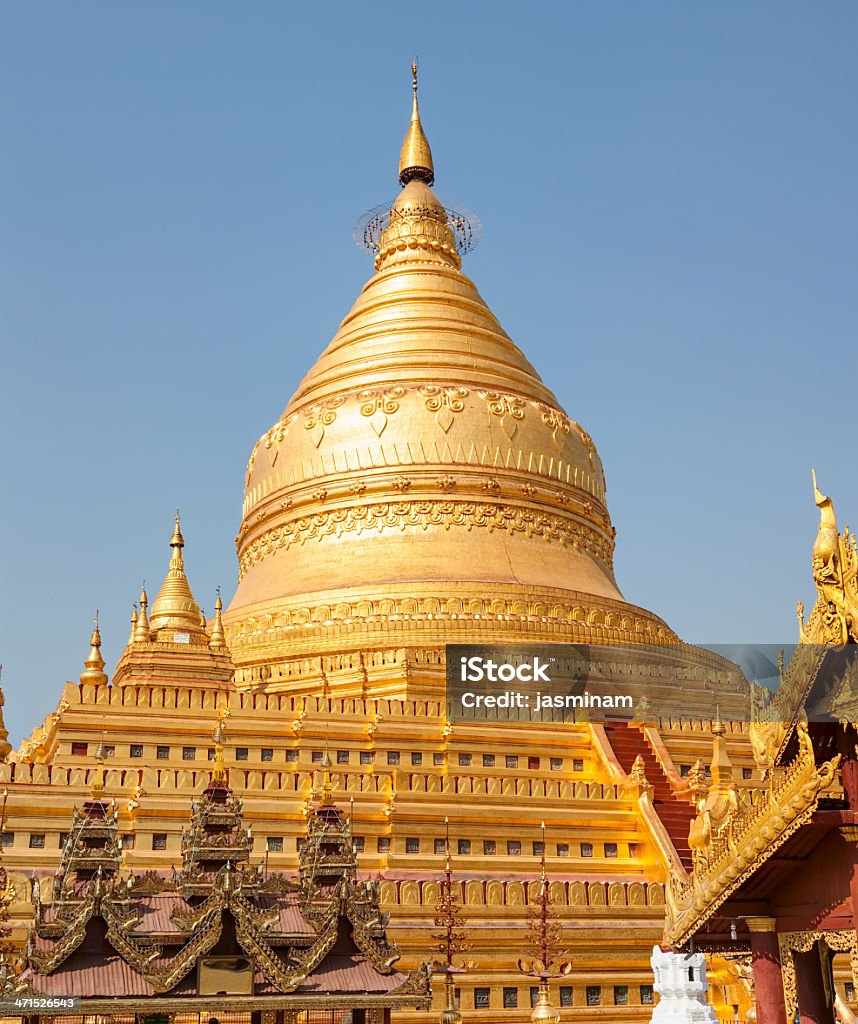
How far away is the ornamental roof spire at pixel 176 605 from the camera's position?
102ft

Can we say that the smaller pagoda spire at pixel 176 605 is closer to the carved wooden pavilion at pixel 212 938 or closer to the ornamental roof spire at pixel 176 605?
the ornamental roof spire at pixel 176 605

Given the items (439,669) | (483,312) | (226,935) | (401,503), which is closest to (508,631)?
(439,669)

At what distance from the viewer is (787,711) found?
30.7 ft

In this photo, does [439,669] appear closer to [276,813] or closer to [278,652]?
[278,652]

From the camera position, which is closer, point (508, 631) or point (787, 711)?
point (787, 711)

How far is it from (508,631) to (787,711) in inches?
749

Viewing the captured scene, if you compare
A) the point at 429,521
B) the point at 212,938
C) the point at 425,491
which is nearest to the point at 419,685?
the point at 429,521

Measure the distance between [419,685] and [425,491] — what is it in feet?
22.1

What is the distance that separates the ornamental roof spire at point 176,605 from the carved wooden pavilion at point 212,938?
1714cm

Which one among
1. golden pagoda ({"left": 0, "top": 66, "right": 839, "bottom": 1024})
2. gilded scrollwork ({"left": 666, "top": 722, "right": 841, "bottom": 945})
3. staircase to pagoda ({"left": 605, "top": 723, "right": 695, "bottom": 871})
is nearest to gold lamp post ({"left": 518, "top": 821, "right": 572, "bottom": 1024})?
golden pagoda ({"left": 0, "top": 66, "right": 839, "bottom": 1024})

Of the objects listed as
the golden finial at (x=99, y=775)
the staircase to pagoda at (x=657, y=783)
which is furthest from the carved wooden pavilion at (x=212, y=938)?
the staircase to pagoda at (x=657, y=783)

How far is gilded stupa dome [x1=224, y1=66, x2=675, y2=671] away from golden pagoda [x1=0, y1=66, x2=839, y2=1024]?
0.07m

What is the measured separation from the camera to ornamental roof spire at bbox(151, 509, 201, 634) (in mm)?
31078

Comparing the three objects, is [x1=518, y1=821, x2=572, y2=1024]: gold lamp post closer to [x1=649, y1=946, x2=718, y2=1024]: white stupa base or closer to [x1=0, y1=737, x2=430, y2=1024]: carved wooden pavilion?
[x1=0, y1=737, x2=430, y2=1024]: carved wooden pavilion
